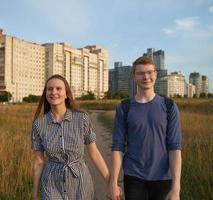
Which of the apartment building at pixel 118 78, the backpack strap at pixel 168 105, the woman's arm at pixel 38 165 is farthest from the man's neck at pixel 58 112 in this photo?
the apartment building at pixel 118 78

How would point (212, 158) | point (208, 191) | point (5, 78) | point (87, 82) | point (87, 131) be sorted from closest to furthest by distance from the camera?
1. point (87, 131)
2. point (208, 191)
3. point (212, 158)
4. point (5, 78)
5. point (87, 82)

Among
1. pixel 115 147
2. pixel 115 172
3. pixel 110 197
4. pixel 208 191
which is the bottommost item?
pixel 208 191

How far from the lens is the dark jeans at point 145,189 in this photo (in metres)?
2.71

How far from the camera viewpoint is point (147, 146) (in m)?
2.68

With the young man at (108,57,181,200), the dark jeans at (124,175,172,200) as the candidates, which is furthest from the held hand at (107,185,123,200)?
the dark jeans at (124,175,172,200)

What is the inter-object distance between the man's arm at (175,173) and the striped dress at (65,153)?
0.66 m

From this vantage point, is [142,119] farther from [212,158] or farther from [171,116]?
[212,158]

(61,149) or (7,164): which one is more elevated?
(61,149)

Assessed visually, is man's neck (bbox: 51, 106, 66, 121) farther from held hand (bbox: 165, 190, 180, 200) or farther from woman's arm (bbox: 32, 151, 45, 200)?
held hand (bbox: 165, 190, 180, 200)

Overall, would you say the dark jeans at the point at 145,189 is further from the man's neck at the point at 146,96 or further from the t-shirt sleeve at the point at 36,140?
the t-shirt sleeve at the point at 36,140

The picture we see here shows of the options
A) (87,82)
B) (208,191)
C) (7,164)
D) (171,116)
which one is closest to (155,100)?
(171,116)

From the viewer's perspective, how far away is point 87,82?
151750 mm

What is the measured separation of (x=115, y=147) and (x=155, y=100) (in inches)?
18.9

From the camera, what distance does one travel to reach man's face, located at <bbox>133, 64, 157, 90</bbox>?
110 inches
